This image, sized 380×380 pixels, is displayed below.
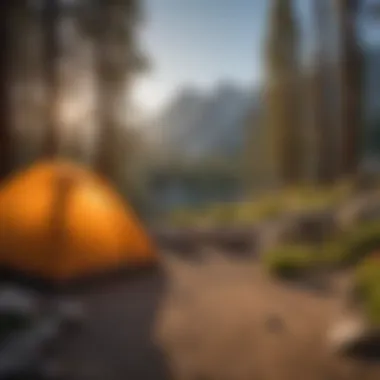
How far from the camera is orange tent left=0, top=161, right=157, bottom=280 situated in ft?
4.46

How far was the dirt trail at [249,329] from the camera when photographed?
1.00 metres

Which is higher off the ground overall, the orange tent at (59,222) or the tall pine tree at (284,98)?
the tall pine tree at (284,98)

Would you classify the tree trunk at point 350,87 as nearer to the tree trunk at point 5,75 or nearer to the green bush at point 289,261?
the green bush at point 289,261

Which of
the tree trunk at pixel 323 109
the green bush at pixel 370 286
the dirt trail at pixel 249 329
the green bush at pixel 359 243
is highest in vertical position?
the tree trunk at pixel 323 109

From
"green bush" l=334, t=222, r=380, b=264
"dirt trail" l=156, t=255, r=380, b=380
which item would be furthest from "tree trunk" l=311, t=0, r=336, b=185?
"dirt trail" l=156, t=255, r=380, b=380

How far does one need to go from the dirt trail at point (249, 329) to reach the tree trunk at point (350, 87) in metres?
0.30

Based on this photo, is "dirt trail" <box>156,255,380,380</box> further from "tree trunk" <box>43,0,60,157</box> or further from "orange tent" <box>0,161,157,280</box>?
"tree trunk" <box>43,0,60,157</box>

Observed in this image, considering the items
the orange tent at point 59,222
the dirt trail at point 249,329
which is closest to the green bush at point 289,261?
the dirt trail at point 249,329

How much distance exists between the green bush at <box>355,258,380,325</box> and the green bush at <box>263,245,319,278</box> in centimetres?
11

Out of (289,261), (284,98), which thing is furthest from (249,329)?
(284,98)

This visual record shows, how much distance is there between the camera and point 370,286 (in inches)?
44.5

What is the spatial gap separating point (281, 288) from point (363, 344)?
24cm

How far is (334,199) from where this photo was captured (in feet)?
4.65

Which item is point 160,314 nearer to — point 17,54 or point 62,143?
point 62,143
